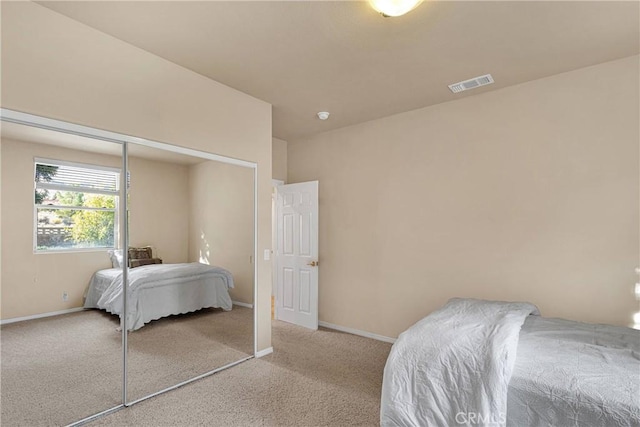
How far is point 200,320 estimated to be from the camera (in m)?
3.18

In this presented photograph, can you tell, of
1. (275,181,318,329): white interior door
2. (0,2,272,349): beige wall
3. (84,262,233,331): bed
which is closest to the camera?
(0,2,272,349): beige wall

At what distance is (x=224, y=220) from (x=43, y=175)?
4.77ft

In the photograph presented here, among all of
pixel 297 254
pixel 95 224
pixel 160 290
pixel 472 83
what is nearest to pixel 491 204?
pixel 472 83

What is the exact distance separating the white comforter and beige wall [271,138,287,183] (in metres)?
3.47

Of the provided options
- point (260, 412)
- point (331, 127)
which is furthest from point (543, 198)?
point (260, 412)

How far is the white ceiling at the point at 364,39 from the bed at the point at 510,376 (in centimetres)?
207

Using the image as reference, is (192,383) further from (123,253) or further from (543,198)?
(543,198)

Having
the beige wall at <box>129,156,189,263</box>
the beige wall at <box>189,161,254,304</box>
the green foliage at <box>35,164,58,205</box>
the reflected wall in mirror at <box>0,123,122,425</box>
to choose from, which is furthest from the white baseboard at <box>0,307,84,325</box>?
the beige wall at <box>189,161,254,304</box>

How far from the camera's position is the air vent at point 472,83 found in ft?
10.2

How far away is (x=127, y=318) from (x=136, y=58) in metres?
2.08

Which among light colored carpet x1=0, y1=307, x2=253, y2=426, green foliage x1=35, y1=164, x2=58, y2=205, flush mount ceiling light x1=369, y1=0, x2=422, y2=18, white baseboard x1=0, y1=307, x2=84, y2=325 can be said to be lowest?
light colored carpet x1=0, y1=307, x2=253, y2=426

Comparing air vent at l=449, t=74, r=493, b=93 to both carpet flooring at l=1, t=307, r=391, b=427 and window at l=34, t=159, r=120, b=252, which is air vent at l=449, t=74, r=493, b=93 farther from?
window at l=34, t=159, r=120, b=252

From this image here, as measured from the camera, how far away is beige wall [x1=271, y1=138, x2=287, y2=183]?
5.10 m

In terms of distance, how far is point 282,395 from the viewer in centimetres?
275
